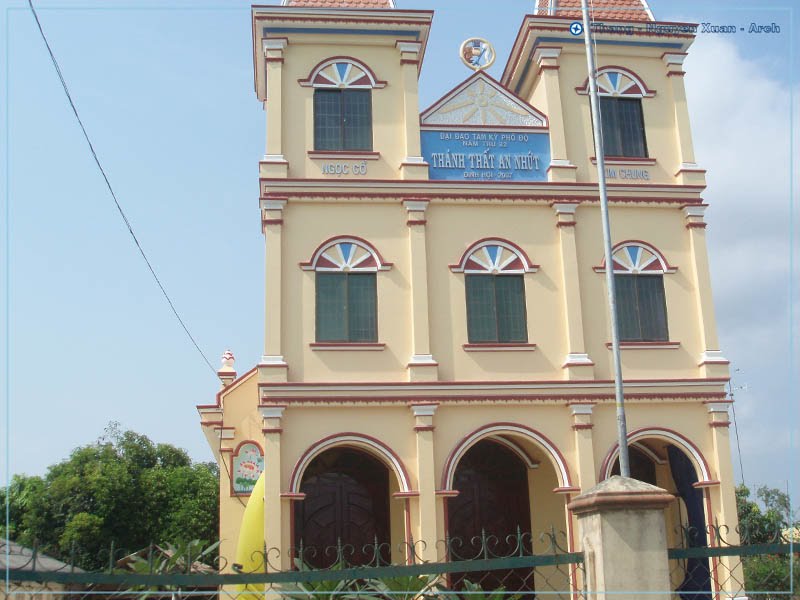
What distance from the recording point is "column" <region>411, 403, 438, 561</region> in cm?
1560

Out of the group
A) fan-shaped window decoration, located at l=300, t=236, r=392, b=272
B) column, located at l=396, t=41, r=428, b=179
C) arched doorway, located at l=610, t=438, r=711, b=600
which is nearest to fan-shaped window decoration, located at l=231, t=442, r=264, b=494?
fan-shaped window decoration, located at l=300, t=236, r=392, b=272

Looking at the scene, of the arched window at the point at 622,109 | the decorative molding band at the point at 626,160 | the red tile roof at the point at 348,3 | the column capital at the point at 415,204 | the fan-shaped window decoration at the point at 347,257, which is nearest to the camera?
the fan-shaped window decoration at the point at 347,257

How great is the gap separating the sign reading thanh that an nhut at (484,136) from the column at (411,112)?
0.25 meters

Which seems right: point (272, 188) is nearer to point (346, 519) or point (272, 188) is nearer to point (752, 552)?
point (346, 519)

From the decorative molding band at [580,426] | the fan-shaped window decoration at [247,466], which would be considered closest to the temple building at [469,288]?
the decorative molding band at [580,426]

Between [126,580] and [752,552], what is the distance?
4613mm

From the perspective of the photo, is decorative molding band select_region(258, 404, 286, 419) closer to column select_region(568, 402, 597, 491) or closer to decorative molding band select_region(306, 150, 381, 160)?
decorative molding band select_region(306, 150, 381, 160)

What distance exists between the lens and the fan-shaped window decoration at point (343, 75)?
18.0 m

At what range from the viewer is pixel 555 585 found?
1736 cm

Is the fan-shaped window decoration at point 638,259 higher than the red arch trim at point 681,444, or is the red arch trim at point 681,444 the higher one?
the fan-shaped window decoration at point 638,259

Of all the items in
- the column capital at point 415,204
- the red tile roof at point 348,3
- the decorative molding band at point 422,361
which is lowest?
the decorative molding band at point 422,361

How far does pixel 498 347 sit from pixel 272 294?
4406 mm

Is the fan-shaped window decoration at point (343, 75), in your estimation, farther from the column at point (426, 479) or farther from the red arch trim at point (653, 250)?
the column at point (426, 479)

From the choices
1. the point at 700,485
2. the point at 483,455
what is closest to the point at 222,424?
the point at 483,455
